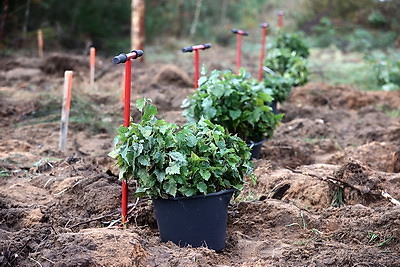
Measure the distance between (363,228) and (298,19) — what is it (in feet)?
53.6

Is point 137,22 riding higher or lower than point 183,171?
lower

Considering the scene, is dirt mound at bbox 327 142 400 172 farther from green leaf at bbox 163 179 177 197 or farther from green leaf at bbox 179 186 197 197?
green leaf at bbox 163 179 177 197

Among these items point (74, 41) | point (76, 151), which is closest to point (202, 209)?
point (76, 151)

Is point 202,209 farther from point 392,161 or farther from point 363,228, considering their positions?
point 392,161

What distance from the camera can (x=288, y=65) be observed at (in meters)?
9.37

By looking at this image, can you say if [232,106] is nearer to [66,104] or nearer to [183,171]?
[66,104]

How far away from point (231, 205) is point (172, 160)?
1.11 metres

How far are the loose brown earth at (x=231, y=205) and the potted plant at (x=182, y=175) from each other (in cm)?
15

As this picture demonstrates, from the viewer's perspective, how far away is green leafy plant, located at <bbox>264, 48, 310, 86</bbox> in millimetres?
9172

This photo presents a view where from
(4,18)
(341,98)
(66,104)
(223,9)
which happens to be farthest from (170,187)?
(223,9)

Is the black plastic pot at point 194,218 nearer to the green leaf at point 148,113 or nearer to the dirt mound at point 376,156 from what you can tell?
the green leaf at point 148,113

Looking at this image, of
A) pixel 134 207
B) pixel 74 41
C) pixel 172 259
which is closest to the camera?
pixel 172 259

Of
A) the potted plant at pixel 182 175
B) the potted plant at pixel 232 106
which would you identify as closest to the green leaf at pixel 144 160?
the potted plant at pixel 182 175

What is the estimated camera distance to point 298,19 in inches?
781
